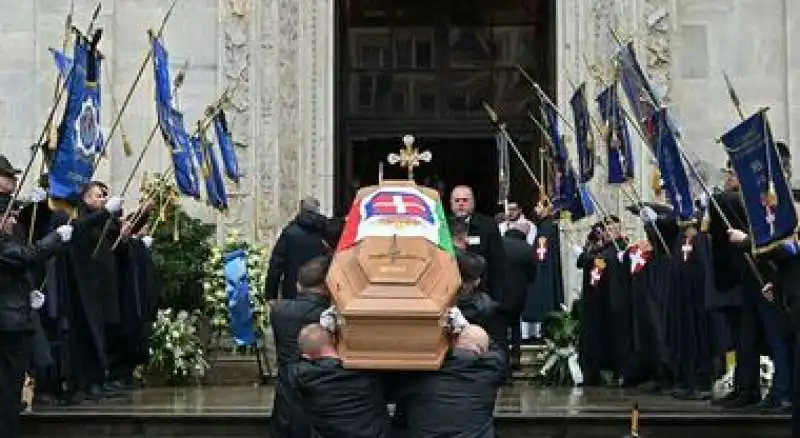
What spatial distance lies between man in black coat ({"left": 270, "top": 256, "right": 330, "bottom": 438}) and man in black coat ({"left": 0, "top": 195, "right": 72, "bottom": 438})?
2.03 metres

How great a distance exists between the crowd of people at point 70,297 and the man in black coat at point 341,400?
412cm

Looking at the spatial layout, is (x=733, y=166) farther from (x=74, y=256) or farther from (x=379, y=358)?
(x=74, y=256)

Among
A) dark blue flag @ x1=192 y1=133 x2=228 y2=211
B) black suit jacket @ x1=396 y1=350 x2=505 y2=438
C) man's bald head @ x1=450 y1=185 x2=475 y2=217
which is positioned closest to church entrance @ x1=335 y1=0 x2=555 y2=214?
dark blue flag @ x1=192 y1=133 x2=228 y2=211

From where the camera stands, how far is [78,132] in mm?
12914

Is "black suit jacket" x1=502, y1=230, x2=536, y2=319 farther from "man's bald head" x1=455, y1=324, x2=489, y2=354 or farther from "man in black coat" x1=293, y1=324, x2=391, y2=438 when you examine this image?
"man in black coat" x1=293, y1=324, x2=391, y2=438

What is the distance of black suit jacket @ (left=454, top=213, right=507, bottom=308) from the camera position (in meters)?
13.4

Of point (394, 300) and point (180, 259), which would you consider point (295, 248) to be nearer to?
point (180, 259)

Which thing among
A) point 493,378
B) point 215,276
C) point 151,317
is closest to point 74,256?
point 151,317

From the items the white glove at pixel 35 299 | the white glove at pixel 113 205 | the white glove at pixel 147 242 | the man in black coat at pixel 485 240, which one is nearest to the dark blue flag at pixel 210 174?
the white glove at pixel 147 242

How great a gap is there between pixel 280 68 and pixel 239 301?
3.68 metres

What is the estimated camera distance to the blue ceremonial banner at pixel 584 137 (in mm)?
16312

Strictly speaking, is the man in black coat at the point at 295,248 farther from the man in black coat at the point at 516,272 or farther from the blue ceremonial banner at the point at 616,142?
the blue ceremonial banner at the point at 616,142

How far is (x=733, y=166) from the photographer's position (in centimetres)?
1115

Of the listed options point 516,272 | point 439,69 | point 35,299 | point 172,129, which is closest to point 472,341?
point 35,299
